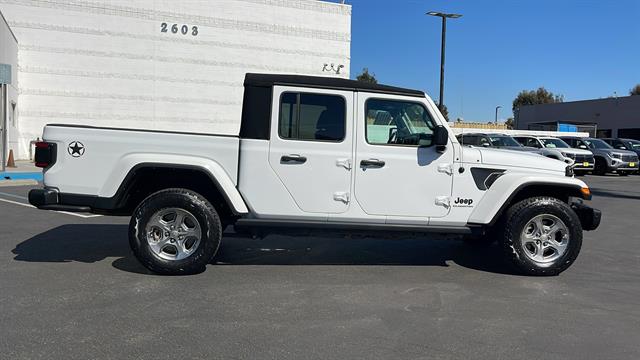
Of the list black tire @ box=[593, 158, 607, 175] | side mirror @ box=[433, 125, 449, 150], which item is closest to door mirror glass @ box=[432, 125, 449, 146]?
side mirror @ box=[433, 125, 449, 150]

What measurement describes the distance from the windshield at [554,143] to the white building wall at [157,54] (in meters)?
15.1

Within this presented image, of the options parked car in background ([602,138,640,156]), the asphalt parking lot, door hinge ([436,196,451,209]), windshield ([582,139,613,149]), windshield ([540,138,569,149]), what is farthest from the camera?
parked car in background ([602,138,640,156])

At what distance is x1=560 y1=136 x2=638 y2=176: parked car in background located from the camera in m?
22.3

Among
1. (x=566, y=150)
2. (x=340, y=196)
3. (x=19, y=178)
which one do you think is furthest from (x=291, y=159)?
(x=566, y=150)

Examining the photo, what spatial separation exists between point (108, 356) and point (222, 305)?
47.0 inches

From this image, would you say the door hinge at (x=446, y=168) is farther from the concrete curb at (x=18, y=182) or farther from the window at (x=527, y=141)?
the window at (x=527, y=141)

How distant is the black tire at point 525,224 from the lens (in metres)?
5.51

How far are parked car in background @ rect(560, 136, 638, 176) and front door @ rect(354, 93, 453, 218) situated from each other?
65.9 feet

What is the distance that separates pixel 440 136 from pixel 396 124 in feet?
1.59

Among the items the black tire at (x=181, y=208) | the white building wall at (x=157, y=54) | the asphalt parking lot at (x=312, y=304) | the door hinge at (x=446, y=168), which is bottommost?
the asphalt parking lot at (x=312, y=304)

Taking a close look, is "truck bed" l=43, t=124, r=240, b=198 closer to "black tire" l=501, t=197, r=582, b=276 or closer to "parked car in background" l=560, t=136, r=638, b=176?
"black tire" l=501, t=197, r=582, b=276

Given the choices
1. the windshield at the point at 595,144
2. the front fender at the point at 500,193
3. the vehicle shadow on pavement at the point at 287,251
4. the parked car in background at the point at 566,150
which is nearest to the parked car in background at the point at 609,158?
the windshield at the point at 595,144

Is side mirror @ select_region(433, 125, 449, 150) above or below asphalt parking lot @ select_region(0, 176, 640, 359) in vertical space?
above

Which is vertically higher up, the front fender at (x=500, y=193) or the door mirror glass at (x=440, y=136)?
the door mirror glass at (x=440, y=136)
